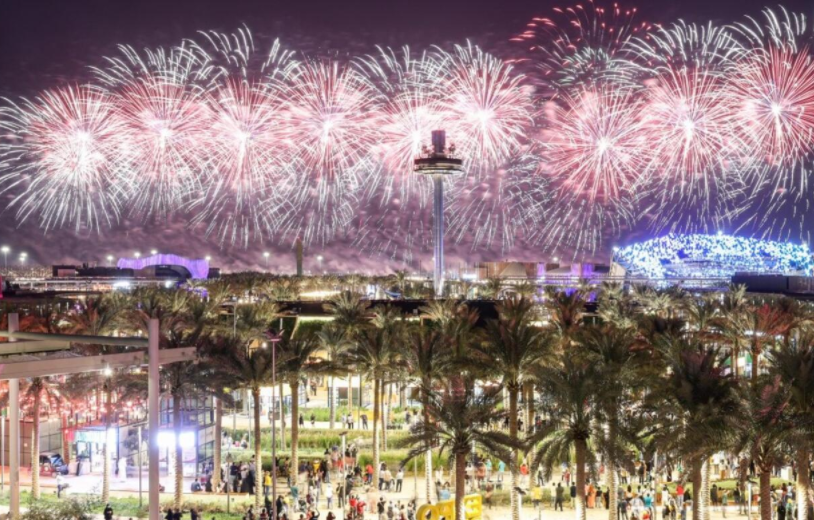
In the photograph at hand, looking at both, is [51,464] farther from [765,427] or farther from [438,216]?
[438,216]

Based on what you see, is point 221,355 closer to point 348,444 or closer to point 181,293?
point 348,444

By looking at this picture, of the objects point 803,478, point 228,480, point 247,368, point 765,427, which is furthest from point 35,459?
point 803,478

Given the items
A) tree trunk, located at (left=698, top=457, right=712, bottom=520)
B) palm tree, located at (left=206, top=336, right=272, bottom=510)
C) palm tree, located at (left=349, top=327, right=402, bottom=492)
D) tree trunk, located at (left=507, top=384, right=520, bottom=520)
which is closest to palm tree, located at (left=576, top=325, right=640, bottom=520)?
tree trunk, located at (left=698, top=457, right=712, bottom=520)

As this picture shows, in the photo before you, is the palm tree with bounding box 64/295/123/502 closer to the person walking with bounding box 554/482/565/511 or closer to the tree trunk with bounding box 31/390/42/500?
the tree trunk with bounding box 31/390/42/500

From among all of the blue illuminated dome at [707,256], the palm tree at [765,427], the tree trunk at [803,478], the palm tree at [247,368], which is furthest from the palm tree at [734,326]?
the blue illuminated dome at [707,256]

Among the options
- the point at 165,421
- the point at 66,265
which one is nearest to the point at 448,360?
the point at 165,421

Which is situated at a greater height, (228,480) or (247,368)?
(247,368)
